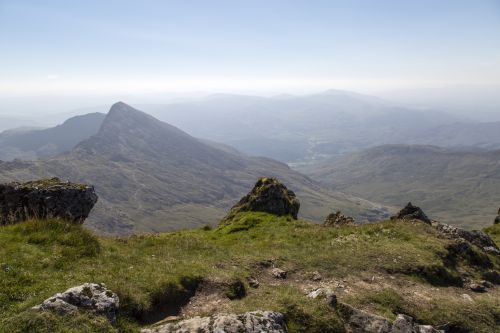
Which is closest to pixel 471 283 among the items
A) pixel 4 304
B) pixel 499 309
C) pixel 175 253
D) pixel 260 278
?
pixel 499 309

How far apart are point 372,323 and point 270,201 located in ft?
87.9

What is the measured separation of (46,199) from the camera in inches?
1098

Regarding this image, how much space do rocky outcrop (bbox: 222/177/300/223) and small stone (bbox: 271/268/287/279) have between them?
774 inches

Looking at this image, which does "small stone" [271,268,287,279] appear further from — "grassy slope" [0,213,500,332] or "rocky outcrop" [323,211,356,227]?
"rocky outcrop" [323,211,356,227]

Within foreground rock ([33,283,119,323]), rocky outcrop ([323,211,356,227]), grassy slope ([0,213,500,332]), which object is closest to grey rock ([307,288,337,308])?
grassy slope ([0,213,500,332])

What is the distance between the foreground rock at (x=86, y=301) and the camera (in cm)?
1348

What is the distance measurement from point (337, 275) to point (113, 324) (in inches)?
574

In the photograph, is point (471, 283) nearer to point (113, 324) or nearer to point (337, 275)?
point (337, 275)

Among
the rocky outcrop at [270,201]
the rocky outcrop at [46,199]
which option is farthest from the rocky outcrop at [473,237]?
the rocky outcrop at [46,199]

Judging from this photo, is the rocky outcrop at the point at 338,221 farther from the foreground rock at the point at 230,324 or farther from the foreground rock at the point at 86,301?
the foreground rock at the point at 86,301

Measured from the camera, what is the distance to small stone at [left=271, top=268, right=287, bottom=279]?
23.4 metres

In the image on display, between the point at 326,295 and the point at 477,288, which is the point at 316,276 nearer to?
the point at 326,295

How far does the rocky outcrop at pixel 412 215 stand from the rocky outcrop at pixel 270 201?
499 inches

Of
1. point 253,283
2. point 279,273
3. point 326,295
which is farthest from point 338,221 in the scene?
point 326,295
